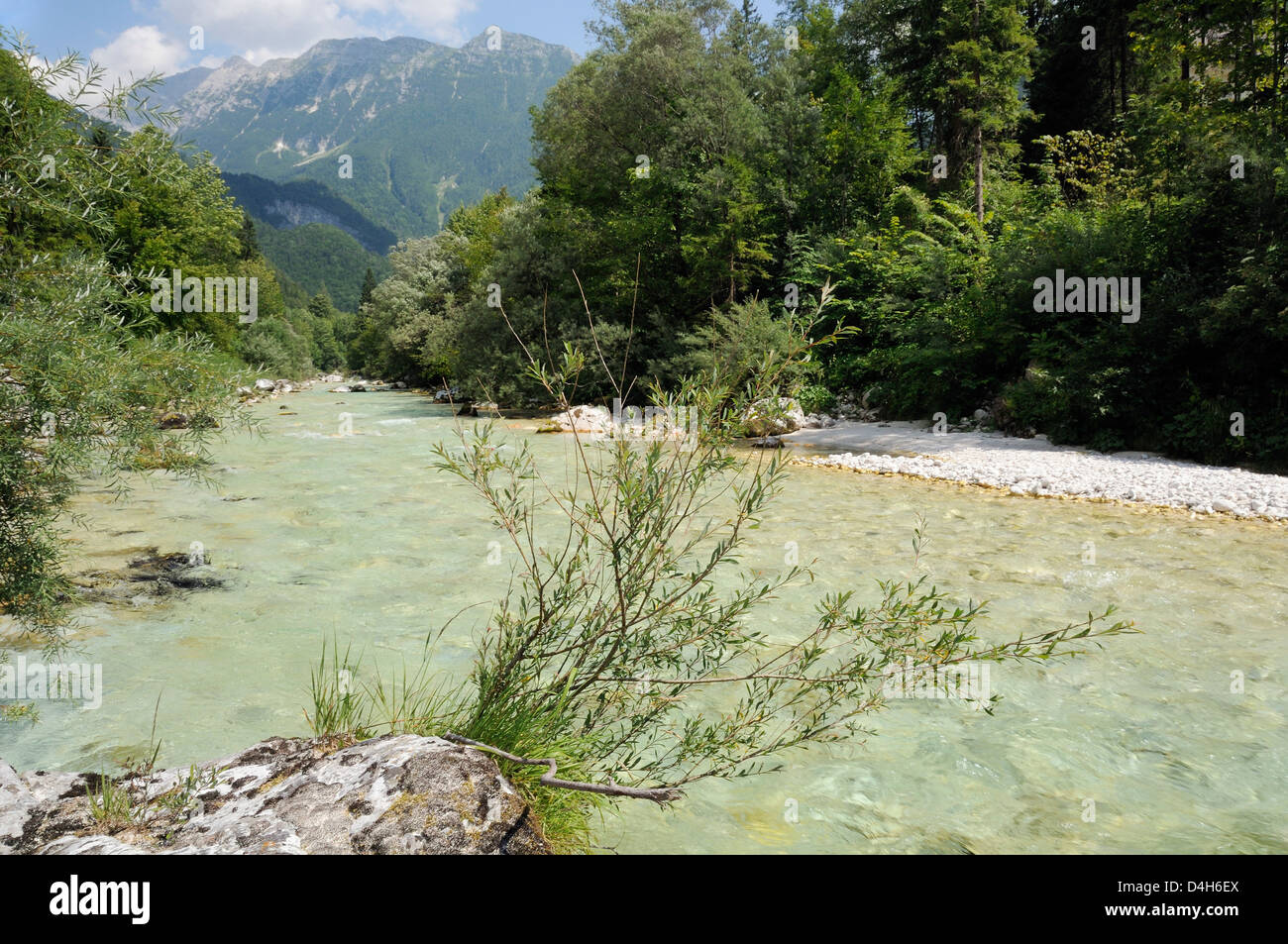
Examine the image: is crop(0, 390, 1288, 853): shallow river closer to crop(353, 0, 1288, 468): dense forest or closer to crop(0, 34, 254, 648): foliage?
crop(0, 34, 254, 648): foliage

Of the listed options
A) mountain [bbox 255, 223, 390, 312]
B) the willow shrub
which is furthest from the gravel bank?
mountain [bbox 255, 223, 390, 312]

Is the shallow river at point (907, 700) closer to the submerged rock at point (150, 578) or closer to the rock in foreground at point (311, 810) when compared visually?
the submerged rock at point (150, 578)

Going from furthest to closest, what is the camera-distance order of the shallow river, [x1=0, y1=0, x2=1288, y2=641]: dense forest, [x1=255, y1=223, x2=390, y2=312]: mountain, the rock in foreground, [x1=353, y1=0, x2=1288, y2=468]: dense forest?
[x1=255, y1=223, x2=390, y2=312]: mountain < [x1=353, y1=0, x2=1288, y2=468]: dense forest < [x1=0, y1=0, x2=1288, y2=641]: dense forest < the shallow river < the rock in foreground

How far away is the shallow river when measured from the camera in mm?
3777

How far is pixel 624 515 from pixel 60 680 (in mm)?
5054

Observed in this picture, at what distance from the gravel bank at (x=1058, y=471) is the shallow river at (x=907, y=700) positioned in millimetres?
774

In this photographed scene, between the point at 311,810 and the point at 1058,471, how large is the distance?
1298 centimetres

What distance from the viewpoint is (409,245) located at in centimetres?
5247

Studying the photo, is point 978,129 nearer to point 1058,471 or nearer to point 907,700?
point 1058,471

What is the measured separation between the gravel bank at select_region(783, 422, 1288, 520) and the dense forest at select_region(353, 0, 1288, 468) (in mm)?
1033

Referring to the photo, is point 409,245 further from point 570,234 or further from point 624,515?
point 624,515

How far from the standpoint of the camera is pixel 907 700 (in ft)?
17.5
